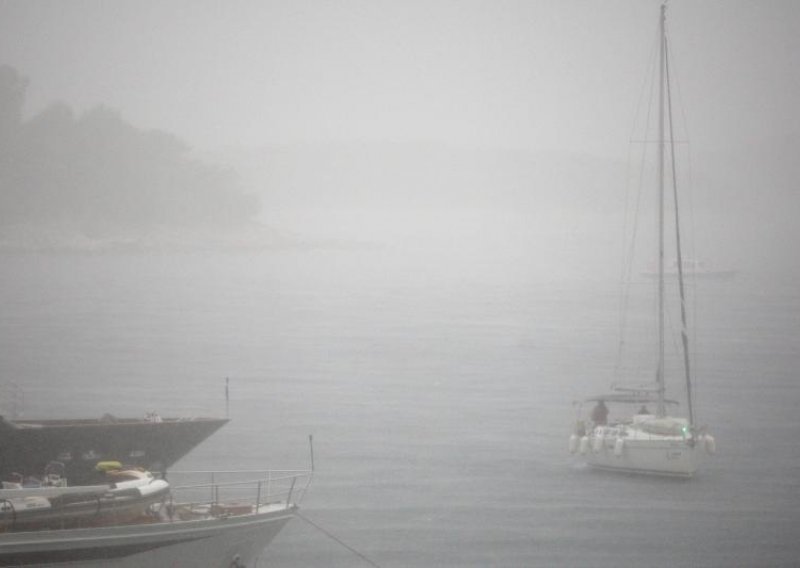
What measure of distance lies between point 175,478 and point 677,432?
12.0 m

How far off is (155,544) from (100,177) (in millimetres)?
137250

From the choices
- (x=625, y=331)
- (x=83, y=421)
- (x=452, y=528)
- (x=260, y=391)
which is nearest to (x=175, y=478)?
(x=83, y=421)

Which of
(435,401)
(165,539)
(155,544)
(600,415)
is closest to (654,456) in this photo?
(600,415)

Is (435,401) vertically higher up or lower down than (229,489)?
higher up

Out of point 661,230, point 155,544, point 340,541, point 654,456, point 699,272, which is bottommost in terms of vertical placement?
point 340,541

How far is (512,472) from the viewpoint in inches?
1133

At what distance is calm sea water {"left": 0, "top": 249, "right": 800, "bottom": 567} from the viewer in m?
23.3

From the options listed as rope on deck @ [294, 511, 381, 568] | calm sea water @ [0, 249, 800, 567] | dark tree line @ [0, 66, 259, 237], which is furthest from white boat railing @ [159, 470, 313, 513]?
dark tree line @ [0, 66, 259, 237]

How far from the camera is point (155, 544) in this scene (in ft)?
53.7

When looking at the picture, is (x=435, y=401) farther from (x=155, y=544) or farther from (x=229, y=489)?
(x=155, y=544)

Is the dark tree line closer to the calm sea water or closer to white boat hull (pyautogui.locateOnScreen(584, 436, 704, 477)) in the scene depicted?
the calm sea water

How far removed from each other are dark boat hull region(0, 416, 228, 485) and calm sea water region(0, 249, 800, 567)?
2801 mm

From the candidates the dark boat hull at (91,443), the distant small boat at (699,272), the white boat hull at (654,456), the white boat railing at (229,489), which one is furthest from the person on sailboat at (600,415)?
the distant small boat at (699,272)

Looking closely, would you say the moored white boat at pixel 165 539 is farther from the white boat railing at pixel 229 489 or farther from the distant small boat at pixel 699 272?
the distant small boat at pixel 699 272
